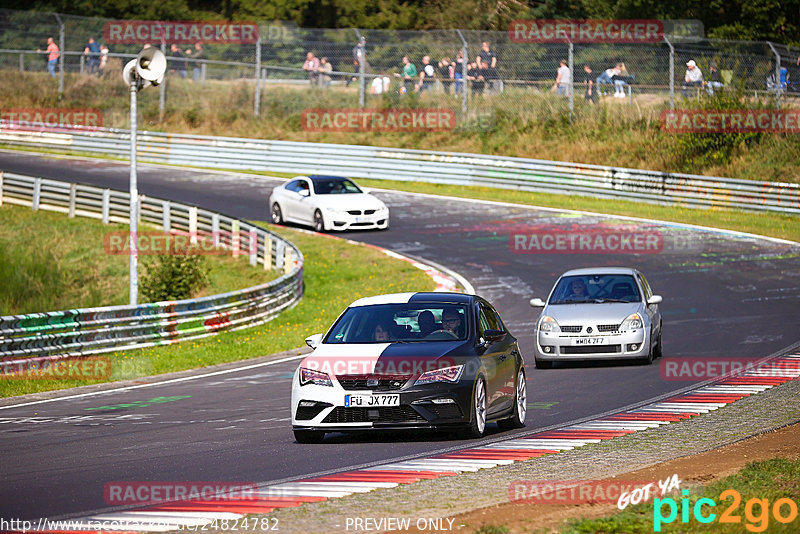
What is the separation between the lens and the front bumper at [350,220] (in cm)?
3269

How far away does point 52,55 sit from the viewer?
4753cm

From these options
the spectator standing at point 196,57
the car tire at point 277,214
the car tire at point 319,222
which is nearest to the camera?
the car tire at point 319,222

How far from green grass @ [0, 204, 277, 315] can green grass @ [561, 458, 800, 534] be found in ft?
64.4

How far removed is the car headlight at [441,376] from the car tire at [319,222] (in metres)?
22.4

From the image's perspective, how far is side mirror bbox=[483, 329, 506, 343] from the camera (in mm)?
11258

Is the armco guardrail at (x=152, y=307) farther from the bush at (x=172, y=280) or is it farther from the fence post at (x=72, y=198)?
the bush at (x=172, y=280)

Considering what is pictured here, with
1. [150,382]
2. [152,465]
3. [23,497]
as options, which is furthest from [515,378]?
[150,382]

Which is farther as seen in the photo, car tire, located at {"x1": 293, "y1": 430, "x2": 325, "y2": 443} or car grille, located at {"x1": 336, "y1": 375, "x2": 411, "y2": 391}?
car tire, located at {"x1": 293, "y1": 430, "x2": 325, "y2": 443}

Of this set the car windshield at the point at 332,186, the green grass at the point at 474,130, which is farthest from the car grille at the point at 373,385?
the green grass at the point at 474,130

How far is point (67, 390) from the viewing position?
53.1 feet

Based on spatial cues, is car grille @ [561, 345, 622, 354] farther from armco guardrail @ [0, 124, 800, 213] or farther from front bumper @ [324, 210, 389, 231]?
armco guardrail @ [0, 124, 800, 213]

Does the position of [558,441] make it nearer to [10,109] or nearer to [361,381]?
[361,381]

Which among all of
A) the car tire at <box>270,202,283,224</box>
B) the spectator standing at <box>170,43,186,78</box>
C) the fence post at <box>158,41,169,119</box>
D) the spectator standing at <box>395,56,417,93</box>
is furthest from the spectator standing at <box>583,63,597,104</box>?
the fence post at <box>158,41,169,119</box>

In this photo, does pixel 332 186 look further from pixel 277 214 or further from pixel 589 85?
pixel 589 85
